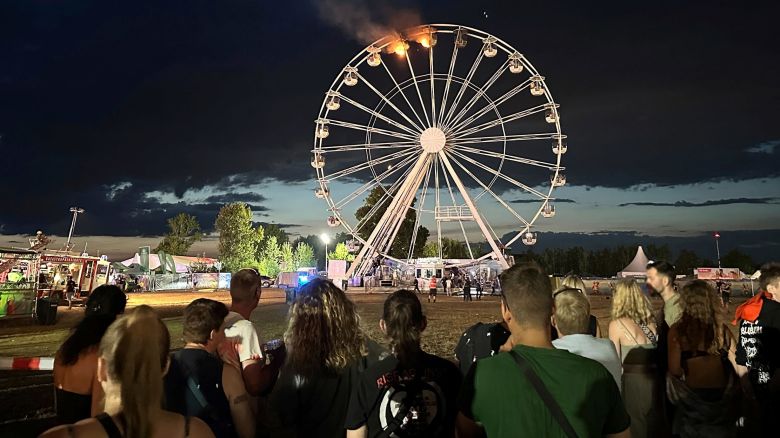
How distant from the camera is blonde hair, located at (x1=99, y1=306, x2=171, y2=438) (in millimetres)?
1831

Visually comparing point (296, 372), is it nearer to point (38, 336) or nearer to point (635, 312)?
point (635, 312)

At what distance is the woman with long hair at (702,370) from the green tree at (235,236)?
7156cm

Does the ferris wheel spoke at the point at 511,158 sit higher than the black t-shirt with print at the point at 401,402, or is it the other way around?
the ferris wheel spoke at the point at 511,158

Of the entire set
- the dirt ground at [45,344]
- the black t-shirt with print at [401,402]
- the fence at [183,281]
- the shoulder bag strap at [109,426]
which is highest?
the shoulder bag strap at [109,426]

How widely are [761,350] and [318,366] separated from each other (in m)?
4.03

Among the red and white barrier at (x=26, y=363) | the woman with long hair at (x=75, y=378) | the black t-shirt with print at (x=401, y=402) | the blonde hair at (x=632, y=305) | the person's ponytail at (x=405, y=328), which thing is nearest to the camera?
the black t-shirt with print at (x=401, y=402)

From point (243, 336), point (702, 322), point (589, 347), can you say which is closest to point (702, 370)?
point (702, 322)

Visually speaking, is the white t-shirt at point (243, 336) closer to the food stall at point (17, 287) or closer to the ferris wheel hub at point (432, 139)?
the food stall at point (17, 287)

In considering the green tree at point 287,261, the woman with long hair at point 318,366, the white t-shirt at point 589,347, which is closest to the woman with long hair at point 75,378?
the woman with long hair at point 318,366

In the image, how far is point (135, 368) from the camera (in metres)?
1.86

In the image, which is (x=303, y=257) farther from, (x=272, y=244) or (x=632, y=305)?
(x=632, y=305)

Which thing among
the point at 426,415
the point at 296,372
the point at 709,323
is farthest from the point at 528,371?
the point at 709,323

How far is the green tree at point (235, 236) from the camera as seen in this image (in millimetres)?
71812

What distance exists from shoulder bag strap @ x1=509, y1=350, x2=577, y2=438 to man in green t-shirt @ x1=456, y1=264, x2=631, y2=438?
0.02 metres
